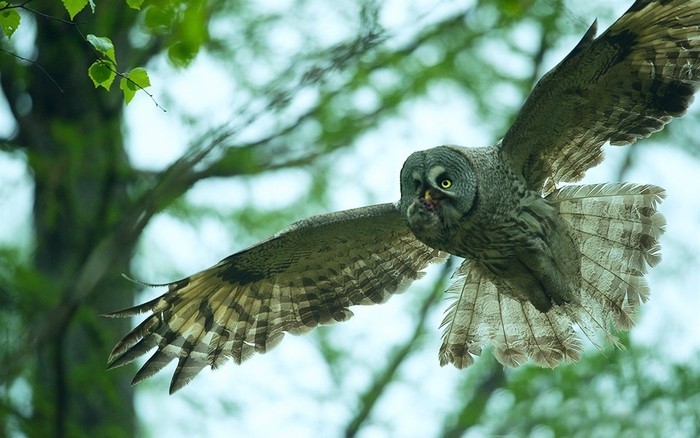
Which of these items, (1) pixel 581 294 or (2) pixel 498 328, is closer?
(1) pixel 581 294

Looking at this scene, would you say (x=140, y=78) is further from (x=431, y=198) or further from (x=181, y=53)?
(x=431, y=198)

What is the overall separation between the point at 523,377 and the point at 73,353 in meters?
5.40

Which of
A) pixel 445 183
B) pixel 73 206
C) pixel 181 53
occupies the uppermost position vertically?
pixel 73 206

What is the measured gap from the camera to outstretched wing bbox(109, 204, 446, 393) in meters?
8.06

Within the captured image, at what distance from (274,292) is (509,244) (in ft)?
6.94

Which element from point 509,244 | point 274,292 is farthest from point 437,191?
point 274,292

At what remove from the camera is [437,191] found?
→ 22.7 feet

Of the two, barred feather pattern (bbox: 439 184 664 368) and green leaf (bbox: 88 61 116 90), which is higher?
barred feather pattern (bbox: 439 184 664 368)

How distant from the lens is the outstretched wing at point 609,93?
22.1 feet

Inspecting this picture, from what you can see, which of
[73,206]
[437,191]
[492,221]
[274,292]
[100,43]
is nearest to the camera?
[100,43]

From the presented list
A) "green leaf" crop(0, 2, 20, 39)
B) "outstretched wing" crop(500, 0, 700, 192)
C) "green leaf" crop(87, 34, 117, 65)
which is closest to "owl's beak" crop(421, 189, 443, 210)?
"outstretched wing" crop(500, 0, 700, 192)

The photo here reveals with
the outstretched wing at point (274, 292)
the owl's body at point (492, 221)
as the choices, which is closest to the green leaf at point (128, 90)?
the owl's body at point (492, 221)

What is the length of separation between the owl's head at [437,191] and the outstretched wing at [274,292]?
3.25ft

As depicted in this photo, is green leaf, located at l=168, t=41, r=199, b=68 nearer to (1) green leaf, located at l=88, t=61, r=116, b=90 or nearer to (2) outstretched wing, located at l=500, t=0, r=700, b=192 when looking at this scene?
(1) green leaf, located at l=88, t=61, r=116, b=90
